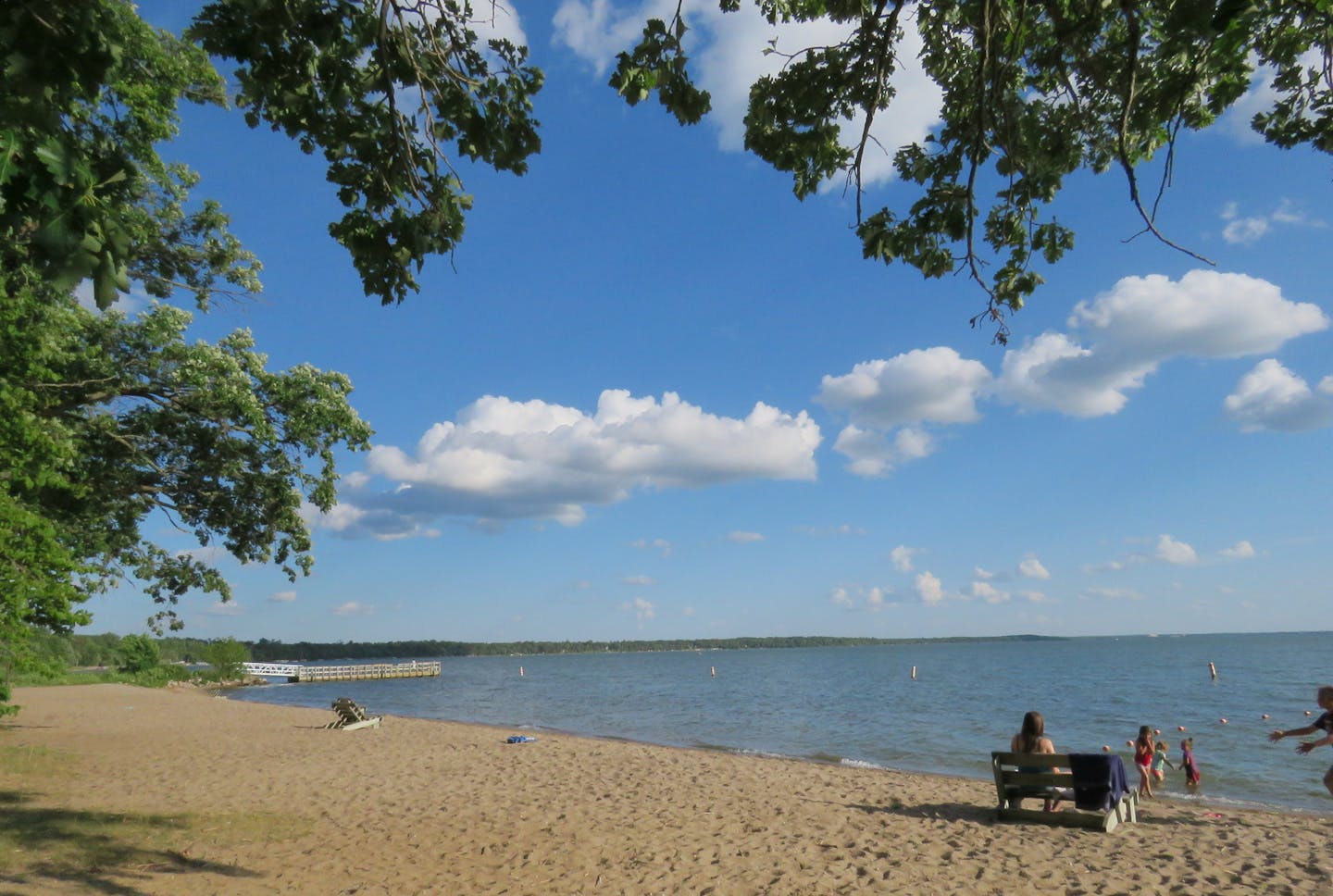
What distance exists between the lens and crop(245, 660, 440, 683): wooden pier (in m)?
77.0

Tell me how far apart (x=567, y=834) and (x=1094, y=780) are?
580 cm

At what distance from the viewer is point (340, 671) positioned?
81938 mm

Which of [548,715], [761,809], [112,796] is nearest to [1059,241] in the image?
[761,809]

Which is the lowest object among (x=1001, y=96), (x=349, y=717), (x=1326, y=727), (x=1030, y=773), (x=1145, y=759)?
(x=349, y=717)

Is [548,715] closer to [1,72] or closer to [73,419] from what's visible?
[73,419]

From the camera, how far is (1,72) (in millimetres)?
2703

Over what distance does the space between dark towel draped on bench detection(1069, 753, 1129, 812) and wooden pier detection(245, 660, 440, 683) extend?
243 ft

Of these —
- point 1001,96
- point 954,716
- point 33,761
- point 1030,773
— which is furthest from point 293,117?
point 954,716

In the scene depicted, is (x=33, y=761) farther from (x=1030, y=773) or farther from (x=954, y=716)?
(x=954, y=716)

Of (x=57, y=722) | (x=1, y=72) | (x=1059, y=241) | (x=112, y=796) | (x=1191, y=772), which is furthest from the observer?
(x=57, y=722)

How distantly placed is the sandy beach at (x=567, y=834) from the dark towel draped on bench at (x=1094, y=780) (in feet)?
1.11

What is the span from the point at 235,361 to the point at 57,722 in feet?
50.1

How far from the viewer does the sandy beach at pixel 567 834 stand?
21.6 feet

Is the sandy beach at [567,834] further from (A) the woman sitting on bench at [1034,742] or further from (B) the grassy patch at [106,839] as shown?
(A) the woman sitting on bench at [1034,742]
